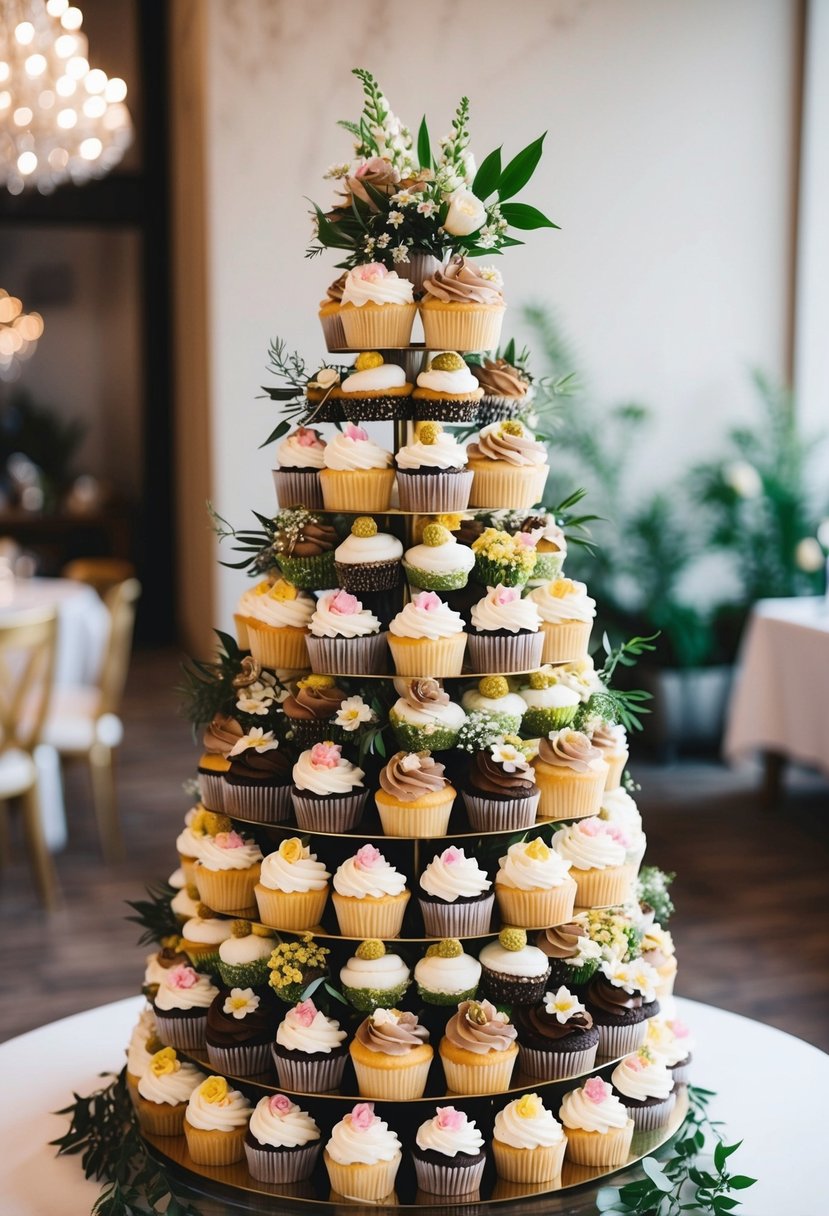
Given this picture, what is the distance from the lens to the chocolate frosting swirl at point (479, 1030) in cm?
205

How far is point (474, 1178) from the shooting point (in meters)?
2.04

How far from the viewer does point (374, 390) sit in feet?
7.09

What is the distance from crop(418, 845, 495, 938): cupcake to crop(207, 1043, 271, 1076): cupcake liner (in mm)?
341

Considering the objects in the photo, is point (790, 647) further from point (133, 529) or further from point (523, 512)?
point (133, 529)

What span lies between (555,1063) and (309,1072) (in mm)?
394

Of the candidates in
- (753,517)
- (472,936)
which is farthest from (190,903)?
(753,517)

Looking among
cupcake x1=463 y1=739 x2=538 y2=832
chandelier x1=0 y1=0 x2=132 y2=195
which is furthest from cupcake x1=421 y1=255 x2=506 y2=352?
chandelier x1=0 y1=0 x2=132 y2=195

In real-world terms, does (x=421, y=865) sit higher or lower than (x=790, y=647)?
higher

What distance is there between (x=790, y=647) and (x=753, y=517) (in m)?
1.55

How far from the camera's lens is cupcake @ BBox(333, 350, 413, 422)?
85.0 inches

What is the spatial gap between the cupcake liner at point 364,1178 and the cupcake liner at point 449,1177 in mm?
46

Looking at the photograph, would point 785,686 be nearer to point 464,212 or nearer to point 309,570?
point 309,570

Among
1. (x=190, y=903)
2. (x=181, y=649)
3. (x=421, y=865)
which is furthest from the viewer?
(x=181, y=649)

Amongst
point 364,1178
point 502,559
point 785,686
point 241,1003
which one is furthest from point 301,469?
point 785,686
